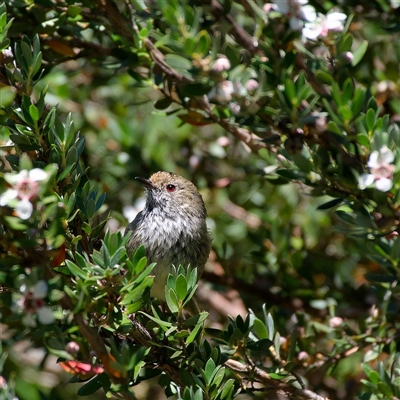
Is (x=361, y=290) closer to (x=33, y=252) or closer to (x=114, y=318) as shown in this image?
(x=114, y=318)

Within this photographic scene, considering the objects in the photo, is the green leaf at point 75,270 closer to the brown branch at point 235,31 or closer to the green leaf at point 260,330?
the green leaf at point 260,330

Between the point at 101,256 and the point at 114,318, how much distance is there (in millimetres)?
240

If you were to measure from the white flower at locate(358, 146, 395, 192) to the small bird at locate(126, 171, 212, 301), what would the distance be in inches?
60.7

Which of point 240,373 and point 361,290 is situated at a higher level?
point 240,373

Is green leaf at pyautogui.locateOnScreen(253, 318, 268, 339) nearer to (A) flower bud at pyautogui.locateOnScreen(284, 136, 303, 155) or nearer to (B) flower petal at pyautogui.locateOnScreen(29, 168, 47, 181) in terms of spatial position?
(A) flower bud at pyautogui.locateOnScreen(284, 136, 303, 155)

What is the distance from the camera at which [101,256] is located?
2.28 m

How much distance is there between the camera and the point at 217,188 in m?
4.76

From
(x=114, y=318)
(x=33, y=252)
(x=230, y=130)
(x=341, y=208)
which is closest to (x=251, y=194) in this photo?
(x=230, y=130)

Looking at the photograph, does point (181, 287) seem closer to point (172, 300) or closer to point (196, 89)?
point (172, 300)

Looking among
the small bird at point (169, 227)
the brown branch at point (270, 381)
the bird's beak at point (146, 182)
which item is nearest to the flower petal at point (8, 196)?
the brown branch at point (270, 381)

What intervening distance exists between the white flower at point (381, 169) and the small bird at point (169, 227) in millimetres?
1541

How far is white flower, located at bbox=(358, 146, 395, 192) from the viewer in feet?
8.45

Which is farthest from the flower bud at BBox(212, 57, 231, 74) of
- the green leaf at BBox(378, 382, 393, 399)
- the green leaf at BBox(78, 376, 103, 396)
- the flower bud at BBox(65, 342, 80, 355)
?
the green leaf at BBox(378, 382, 393, 399)

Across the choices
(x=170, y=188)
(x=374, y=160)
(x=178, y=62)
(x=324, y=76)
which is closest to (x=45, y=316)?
(x=178, y=62)
